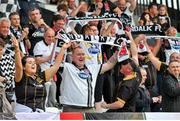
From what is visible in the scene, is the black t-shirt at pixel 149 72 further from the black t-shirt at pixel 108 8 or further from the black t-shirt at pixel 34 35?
the black t-shirt at pixel 108 8

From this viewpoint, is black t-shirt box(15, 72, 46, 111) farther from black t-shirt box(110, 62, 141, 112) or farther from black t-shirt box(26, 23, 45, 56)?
black t-shirt box(26, 23, 45, 56)

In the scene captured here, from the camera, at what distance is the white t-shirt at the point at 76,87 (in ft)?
29.5

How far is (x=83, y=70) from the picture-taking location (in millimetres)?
9156

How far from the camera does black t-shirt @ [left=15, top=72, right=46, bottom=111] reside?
8.42 metres

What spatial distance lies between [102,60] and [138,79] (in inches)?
62.0

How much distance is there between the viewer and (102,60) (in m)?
10.4

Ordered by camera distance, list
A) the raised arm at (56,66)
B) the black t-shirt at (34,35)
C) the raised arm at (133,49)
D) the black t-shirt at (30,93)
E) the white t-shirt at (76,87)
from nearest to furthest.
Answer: the black t-shirt at (30,93)
the raised arm at (56,66)
the white t-shirt at (76,87)
the raised arm at (133,49)
the black t-shirt at (34,35)

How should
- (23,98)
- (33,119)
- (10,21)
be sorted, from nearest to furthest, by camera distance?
(33,119) < (23,98) < (10,21)

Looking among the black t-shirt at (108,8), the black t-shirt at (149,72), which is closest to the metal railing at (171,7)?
the black t-shirt at (108,8)

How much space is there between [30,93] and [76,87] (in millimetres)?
825

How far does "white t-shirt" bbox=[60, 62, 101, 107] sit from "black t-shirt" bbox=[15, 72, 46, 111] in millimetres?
579

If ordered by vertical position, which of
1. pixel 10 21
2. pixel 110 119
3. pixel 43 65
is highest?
pixel 10 21

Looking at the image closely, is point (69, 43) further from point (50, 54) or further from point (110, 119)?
point (110, 119)

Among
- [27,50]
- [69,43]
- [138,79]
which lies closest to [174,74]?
[138,79]
